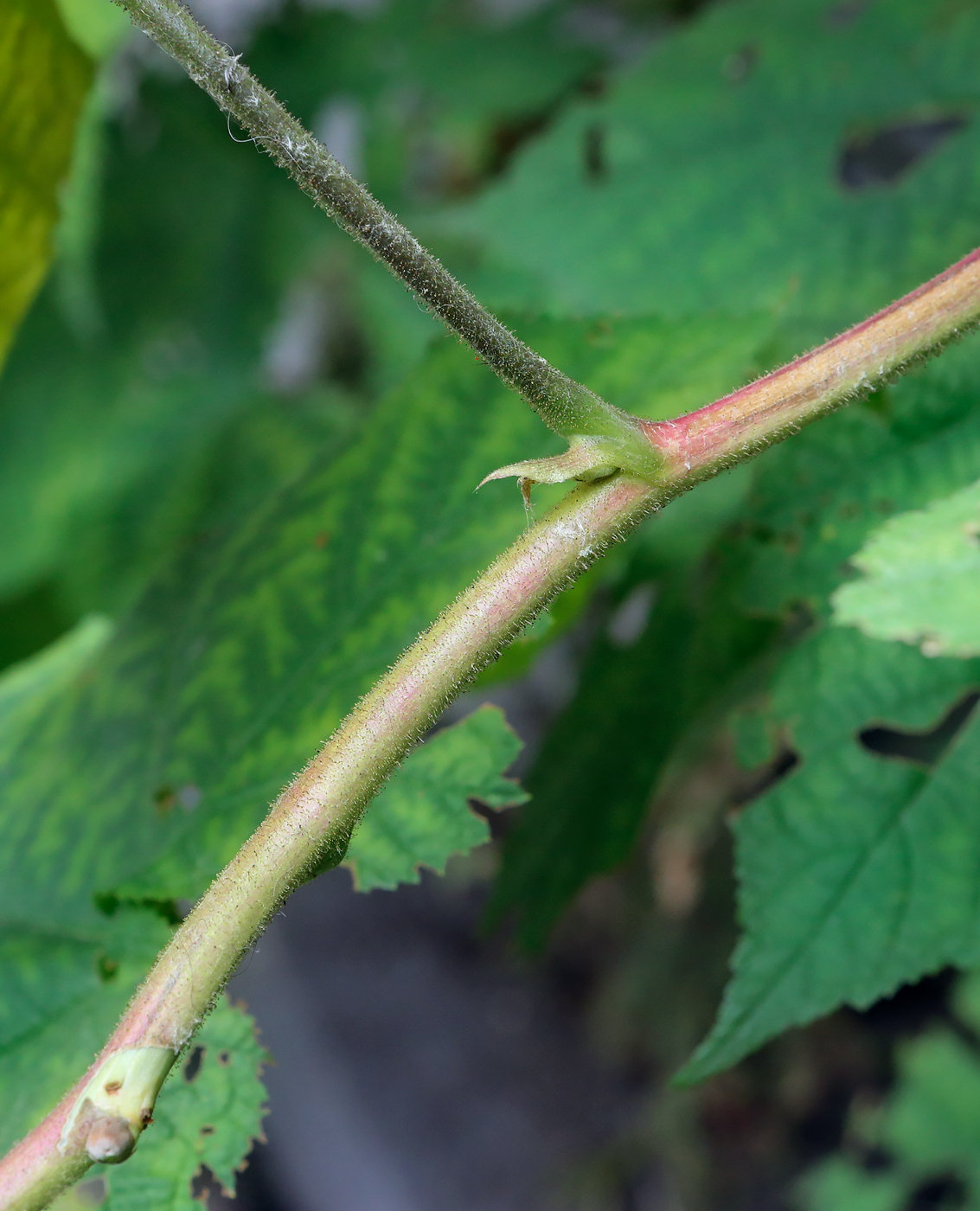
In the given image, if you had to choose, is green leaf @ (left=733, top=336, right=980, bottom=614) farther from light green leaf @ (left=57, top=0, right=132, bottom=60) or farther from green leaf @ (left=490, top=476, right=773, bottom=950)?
light green leaf @ (left=57, top=0, right=132, bottom=60)

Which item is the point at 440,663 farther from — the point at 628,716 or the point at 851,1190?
the point at 851,1190

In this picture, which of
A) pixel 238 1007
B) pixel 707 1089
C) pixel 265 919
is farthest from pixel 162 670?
pixel 707 1089

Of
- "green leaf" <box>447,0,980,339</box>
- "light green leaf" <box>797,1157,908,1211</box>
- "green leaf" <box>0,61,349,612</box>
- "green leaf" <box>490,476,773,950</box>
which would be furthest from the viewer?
"light green leaf" <box>797,1157,908,1211</box>

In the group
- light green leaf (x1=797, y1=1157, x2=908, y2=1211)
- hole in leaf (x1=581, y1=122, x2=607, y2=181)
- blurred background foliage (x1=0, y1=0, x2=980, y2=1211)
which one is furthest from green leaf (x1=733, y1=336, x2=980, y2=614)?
light green leaf (x1=797, y1=1157, x2=908, y2=1211)

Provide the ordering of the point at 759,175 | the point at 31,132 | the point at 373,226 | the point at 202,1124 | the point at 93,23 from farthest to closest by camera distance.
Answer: the point at 759,175
the point at 93,23
the point at 31,132
the point at 202,1124
the point at 373,226

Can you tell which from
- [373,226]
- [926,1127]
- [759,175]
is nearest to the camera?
[373,226]

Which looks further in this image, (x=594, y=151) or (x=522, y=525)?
(x=594, y=151)

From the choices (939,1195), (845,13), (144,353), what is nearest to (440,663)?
(845,13)

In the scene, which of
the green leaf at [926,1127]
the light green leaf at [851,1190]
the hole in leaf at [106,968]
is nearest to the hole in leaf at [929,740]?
the hole in leaf at [106,968]
